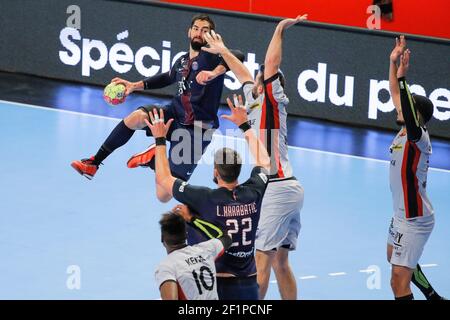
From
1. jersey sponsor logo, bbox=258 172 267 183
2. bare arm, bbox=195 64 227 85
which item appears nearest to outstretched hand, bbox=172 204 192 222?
jersey sponsor logo, bbox=258 172 267 183

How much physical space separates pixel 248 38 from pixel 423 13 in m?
3.03

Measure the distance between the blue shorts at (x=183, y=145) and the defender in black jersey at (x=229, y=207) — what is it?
292 cm

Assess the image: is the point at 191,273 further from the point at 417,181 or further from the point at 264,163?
the point at 417,181

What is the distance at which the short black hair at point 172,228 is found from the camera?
8570 millimetres

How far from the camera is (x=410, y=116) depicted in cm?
1055

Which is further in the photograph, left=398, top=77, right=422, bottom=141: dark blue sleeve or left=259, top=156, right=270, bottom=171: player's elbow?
left=398, top=77, right=422, bottom=141: dark blue sleeve

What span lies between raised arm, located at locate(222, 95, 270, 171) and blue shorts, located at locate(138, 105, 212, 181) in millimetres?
2621

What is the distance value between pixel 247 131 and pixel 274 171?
1323 millimetres

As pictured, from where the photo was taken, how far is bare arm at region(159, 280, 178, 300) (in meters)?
8.41

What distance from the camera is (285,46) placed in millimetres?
19125

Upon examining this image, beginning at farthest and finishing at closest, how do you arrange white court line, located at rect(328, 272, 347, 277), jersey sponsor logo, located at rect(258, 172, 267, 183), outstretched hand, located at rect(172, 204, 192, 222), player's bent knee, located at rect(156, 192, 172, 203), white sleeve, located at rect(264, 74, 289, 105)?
white court line, located at rect(328, 272, 347, 277) < player's bent knee, located at rect(156, 192, 172, 203) < white sleeve, located at rect(264, 74, 289, 105) < jersey sponsor logo, located at rect(258, 172, 267, 183) < outstretched hand, located at rect(172, 204, 192, 222)

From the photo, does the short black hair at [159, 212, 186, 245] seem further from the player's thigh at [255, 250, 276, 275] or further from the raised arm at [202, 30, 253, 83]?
the raised arm at [202, 30, 253, 83]

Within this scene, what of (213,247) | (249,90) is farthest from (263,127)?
(213,247)

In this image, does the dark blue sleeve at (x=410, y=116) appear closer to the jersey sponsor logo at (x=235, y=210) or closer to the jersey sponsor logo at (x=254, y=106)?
the jersey sponsor logo at (x=254, y=106)
